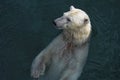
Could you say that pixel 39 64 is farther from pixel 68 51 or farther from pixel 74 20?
pixel 74 20

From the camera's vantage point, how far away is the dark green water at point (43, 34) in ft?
30.7

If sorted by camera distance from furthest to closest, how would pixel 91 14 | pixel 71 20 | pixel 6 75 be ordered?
pixel 91 14 < pixel 6 75 < pixel 71 20

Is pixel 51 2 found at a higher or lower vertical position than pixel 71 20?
lower

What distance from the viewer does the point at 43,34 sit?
9836mm

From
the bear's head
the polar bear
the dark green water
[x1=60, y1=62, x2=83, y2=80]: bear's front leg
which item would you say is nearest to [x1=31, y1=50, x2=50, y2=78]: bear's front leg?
the polar bear

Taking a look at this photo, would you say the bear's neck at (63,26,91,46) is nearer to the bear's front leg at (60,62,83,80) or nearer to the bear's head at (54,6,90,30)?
the bear's head at (54,6,90,30)

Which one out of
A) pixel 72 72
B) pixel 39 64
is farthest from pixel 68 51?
pixel 39 64

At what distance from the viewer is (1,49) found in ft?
31.3

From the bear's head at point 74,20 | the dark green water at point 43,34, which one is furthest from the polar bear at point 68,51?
the dark green water at point 43,34

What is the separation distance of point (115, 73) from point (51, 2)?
220 cm

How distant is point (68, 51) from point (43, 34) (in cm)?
204

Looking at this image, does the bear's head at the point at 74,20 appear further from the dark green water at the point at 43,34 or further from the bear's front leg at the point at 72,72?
the dark green water at the point at 43,34

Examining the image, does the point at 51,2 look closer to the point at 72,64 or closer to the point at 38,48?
the point at 38,48

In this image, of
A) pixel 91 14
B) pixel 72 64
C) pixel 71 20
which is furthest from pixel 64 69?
pixel 91 14
